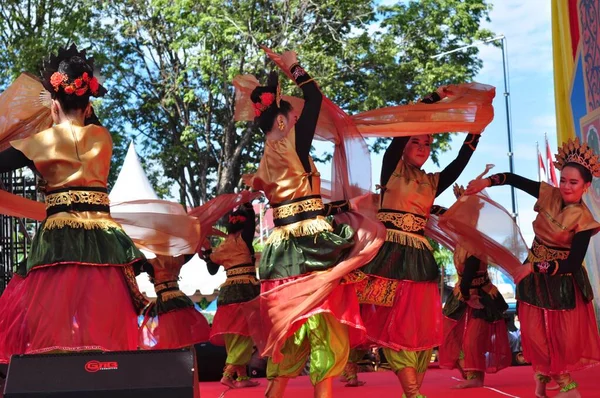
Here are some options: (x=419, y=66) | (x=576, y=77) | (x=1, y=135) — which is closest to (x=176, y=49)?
(x=419, y=66)

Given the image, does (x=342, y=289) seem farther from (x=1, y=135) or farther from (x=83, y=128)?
(x=1, y=135)

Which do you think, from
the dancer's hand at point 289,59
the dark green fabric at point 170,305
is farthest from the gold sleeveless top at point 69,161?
the dark green fabric at point 170,305

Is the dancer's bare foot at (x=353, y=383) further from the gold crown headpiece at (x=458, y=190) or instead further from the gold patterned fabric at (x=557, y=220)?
the gold patterned fabric at (x=557, y=220)

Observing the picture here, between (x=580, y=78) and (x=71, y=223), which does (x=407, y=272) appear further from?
(x=580, y=78)

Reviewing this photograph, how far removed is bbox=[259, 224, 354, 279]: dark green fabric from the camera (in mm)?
4715

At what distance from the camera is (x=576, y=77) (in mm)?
8695

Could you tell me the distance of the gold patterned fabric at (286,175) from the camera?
4.84 metres

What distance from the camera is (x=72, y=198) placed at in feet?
14.1

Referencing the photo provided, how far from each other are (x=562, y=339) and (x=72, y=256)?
303 cm

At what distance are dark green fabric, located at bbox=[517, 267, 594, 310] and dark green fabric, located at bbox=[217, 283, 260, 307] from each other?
2.77 metres

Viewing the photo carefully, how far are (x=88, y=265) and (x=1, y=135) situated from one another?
111 cm

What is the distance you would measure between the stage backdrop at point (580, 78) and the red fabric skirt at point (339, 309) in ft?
13.3

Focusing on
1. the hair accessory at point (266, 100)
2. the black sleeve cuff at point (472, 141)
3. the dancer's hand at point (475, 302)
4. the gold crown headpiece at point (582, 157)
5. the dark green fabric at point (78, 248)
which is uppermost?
the hair accessory at point (266, 100)

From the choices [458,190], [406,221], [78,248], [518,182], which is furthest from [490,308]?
[78,248]
